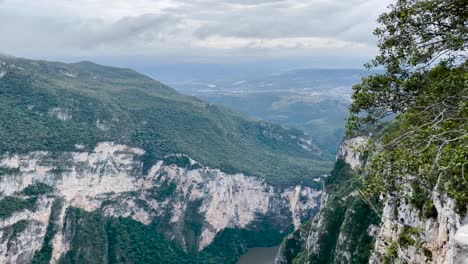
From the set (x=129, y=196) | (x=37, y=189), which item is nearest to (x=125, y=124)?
(x=129, y=196)

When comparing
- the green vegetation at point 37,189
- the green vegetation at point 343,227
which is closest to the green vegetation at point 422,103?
the green vegetation at point 343,227

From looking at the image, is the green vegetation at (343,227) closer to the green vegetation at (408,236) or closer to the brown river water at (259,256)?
the green vegetation at (408,236)

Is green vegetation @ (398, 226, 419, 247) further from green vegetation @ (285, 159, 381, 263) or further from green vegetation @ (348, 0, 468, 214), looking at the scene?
green vegetation @ (285, 159, 381, 263)

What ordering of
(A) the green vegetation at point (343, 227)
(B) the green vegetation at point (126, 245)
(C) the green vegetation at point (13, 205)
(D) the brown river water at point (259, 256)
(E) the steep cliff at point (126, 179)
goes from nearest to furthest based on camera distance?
1. (A) the green vegetation at point (343, 227)
2. (C) the green vegetation at point (13, 205)
3. (E) the steep cliff at point (126, 179)
4. (B) the green vegetation at point (126, 245)
5. (D) the brown river water at point (259, 256)

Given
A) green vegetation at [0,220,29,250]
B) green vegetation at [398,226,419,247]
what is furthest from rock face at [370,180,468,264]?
green vegetation at [0,220,29,250]

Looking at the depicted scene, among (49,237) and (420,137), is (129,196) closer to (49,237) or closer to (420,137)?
(49,237)
